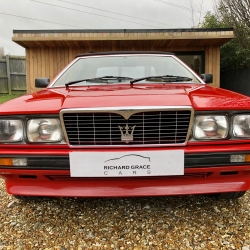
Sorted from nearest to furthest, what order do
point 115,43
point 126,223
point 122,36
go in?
1. point 126,223
2. point 122,36
3. point 115,43

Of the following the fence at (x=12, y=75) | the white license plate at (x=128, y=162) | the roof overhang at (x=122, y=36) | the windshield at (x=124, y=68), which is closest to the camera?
the white license plate at (x=128, y=162)

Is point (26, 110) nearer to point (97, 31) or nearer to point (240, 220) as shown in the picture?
point (240, 220)

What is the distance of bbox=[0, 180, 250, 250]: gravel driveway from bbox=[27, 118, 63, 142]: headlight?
0.66 m

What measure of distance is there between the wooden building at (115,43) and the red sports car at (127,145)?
5471 millimetres

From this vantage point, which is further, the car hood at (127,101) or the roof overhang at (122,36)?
the roof overhang at (122,36)

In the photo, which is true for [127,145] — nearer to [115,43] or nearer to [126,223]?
[126,223]

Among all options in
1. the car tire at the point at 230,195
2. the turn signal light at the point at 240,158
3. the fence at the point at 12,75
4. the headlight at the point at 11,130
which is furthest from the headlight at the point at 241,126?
the fence at the point at 12,75

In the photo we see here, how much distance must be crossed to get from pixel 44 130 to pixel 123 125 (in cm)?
50

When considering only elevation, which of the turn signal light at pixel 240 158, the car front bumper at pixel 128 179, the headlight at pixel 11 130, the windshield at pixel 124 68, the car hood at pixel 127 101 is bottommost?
the car front bumper at pixel 128 179

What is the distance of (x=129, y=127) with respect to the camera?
4.89 feet

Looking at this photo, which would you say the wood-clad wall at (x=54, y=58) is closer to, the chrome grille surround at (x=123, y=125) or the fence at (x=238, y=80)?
the fence at (x=238, y=80)

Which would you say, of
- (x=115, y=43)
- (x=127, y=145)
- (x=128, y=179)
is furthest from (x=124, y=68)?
(x=115, y=43)

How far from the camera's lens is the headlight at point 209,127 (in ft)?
4.97

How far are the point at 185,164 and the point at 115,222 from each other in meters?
0.71
